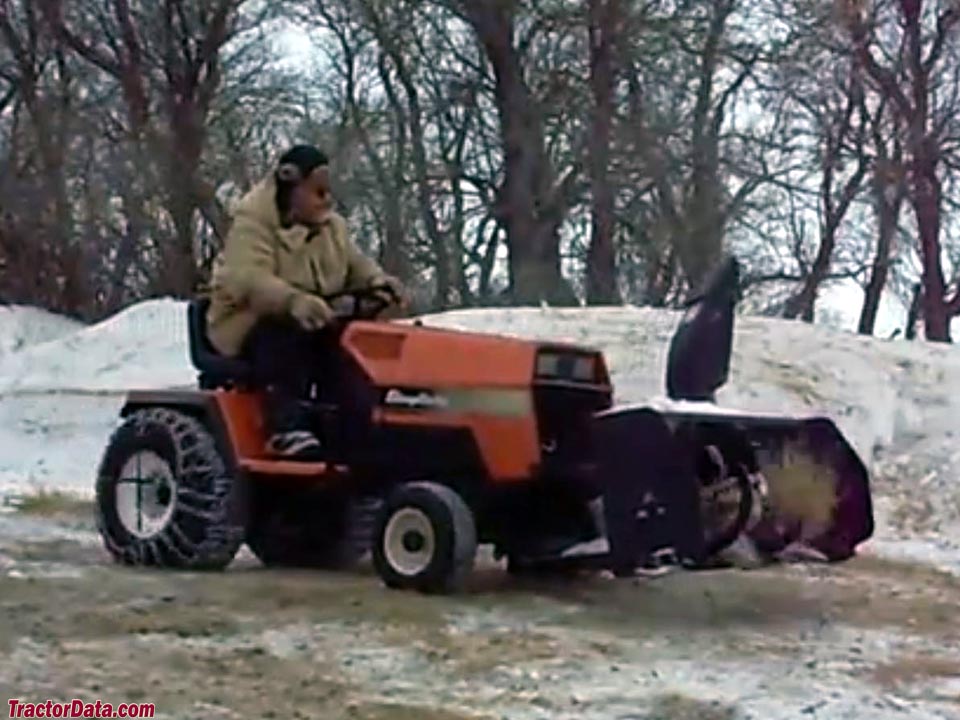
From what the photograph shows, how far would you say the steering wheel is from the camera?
847cm

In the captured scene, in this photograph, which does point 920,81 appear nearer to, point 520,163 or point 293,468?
point 520,163

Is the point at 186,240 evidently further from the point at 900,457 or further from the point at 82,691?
the point at 82,691

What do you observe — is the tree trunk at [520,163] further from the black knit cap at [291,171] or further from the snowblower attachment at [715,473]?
the snowblower attachment at [715,473]

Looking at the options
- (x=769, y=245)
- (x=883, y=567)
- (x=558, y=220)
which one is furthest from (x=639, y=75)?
(x=883, y=567)

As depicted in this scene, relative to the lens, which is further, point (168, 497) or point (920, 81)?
point (920, 81)

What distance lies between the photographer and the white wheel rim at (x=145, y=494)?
865 centimetres

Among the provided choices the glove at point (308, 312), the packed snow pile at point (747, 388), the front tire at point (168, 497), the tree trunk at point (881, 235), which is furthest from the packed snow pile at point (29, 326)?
the glove at point (308, 312)

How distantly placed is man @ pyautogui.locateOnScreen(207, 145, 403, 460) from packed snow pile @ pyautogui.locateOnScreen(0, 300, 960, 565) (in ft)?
14.7

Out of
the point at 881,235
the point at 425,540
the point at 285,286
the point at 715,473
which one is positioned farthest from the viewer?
the point at 881,235

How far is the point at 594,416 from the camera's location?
7.79 meters

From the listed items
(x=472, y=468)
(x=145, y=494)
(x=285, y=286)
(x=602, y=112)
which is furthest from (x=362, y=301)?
(x=602, y=112)

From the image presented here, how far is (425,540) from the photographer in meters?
7.84

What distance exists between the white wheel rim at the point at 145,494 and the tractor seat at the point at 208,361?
41 centimetres

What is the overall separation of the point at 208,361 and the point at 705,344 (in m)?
2.11
